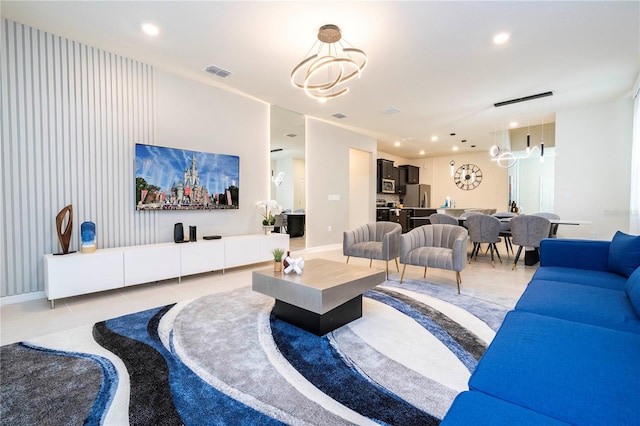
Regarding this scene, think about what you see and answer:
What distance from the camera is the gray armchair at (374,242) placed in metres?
4.09

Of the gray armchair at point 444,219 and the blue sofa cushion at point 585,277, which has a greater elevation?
the gray armchair at point 444,219

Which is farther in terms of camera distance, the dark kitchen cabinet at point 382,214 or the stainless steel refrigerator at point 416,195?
the stainless steel refrigerator at point 416,195

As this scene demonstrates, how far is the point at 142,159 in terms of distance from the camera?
3.98 meters

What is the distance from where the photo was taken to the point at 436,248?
4008mm

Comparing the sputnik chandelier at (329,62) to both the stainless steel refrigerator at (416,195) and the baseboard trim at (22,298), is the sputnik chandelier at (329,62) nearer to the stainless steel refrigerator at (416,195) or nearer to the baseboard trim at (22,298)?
the baseboard trim at (22,298)

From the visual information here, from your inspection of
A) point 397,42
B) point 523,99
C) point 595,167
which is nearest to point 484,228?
point 523,99

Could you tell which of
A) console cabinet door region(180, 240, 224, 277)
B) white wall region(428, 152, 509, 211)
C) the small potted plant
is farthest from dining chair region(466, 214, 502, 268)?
white wall region(428, 152, 509, 211)

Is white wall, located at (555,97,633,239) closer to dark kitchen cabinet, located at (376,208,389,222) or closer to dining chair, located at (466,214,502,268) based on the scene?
dining chair, located at (466,214,502,268)

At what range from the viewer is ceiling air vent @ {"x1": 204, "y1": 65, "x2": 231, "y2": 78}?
412 centimetres

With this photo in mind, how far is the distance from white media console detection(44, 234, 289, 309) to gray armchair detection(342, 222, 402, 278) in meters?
1.46

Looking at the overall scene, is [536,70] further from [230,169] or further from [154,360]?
[154,360]

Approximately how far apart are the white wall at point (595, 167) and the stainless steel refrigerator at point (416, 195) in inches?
194

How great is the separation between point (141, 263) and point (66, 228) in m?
0.87

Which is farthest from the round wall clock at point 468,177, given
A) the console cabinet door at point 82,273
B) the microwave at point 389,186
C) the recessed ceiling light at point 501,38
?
the console cabinet door at point 82,273
